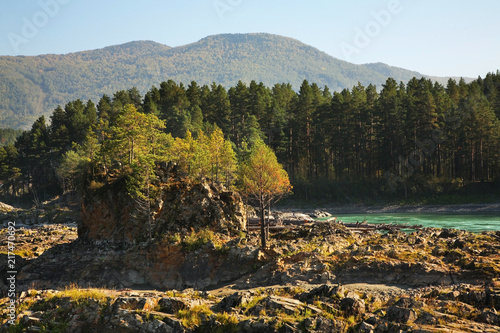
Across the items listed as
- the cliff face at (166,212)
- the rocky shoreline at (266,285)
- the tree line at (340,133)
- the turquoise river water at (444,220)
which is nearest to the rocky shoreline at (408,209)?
the turquoise river water at (444,220)

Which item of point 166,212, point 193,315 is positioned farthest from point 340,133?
point 193,315

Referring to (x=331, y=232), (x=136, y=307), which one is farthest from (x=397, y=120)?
(x=136, y=307)

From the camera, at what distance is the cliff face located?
116ft

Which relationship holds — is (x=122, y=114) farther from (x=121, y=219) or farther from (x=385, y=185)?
(x=385, y=185)

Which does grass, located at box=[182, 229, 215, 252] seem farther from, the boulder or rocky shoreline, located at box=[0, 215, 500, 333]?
the boulder

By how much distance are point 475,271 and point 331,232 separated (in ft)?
59.5

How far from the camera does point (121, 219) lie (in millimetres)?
36594

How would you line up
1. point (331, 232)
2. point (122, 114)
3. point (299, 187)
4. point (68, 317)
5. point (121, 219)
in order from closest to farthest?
point (68, 317)
point (121, 219)
point (331, 232)
point (122, 114)
point (299, 187)

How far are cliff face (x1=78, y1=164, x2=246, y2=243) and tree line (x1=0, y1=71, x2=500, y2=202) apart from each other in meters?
33.8

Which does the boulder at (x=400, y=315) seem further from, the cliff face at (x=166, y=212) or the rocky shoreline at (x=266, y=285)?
the cliff face at (x=166, y=212)

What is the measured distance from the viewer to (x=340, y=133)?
3511 inches

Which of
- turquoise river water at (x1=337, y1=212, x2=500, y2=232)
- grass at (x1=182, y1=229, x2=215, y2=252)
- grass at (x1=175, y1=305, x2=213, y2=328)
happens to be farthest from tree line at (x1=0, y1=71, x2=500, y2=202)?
grass at (x1=175, y1=305, x2=213, y2=328)

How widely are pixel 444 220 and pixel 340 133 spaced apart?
31767mm

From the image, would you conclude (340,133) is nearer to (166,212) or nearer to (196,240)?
(166,212)
